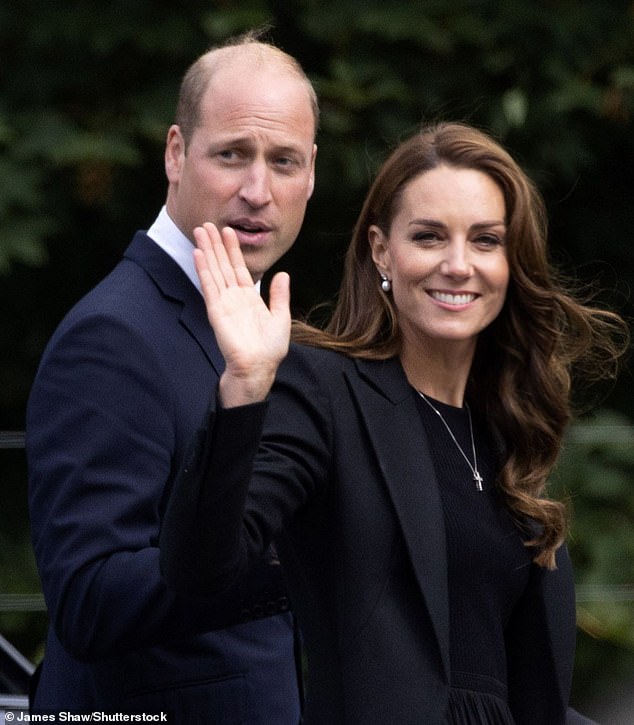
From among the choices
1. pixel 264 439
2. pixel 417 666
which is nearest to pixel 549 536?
pixel 417 666

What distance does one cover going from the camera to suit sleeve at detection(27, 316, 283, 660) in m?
2.17

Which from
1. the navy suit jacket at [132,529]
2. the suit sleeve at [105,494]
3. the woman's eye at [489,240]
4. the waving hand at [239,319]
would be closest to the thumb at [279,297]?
the waving hand at [239,319]

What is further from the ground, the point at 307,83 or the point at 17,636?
the point at 307,83

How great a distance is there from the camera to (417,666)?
211cm

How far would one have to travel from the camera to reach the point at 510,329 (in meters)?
2.55

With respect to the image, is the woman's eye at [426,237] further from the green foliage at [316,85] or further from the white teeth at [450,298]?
the green foliage at [316,85]

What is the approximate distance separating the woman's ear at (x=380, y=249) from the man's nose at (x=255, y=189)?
0.20 m

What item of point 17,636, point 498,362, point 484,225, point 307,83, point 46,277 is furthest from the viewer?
point 46,277

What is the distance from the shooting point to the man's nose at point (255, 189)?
8.46 ft

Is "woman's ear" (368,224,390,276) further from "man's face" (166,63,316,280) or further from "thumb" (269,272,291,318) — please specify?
"thumb" (269,272,291,318)

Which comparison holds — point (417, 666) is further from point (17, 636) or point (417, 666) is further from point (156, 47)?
point (156, 47)

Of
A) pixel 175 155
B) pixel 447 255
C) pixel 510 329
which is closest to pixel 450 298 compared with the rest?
pixel 447 255

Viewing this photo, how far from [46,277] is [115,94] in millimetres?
610

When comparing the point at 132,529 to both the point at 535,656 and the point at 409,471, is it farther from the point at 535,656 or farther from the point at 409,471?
the point at 535,656
